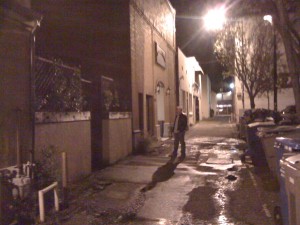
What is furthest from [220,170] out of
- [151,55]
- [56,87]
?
[151,55]

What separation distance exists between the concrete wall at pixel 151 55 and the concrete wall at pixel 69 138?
5096 mm

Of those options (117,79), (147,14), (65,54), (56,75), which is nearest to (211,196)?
(56,75)

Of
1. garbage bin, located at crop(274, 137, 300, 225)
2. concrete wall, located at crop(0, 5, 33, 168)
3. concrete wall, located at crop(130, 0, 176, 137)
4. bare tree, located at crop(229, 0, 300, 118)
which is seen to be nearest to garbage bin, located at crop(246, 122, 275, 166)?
bare tree, located at crop(229, 0, 300, 118)

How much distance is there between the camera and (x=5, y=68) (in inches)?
249

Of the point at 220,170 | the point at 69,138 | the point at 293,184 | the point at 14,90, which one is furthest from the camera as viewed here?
the point at 220,170

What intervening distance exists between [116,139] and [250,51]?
1420 cm

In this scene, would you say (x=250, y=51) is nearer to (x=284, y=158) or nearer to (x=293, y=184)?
(x=284, y=158)

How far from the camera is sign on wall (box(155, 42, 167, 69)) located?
19444 millimetres

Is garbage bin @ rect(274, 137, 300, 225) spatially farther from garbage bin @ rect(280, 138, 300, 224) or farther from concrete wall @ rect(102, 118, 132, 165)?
concrete wall @ rect(102, 118, 132, 165)

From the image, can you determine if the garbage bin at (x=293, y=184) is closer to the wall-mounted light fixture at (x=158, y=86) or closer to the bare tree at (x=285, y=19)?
the bare tree at (x=285, y=19)

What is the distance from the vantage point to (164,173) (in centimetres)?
1050

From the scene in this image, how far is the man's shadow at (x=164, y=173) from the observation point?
9.01m

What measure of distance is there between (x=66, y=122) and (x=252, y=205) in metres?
4.19

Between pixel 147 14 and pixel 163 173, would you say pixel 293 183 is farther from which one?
pixel 147 14
